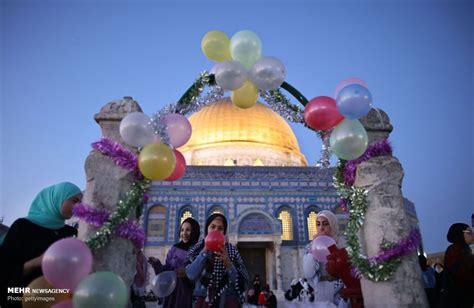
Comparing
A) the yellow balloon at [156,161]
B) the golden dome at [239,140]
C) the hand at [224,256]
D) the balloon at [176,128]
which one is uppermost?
the golden dome at [239,140]

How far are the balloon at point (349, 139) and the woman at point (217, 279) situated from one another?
1.48 meters

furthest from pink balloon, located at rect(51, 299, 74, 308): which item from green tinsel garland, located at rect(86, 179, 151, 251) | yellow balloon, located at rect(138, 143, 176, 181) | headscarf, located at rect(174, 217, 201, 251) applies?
headscarf, located at rect(174, 217, 201, 251)

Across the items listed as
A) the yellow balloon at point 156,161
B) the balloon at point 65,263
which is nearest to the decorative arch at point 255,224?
the yellow balloon at point 156,161

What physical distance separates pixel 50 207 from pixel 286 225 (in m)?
14.5

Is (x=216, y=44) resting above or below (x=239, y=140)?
below

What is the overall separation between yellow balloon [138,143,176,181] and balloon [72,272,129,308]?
937 millimetres

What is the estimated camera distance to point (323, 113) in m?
3.42

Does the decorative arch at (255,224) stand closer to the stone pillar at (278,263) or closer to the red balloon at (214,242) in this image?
the stone pillar at (278,263)

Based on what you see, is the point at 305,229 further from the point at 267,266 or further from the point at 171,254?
the point at 171,254

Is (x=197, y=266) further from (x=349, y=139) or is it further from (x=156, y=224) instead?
(x=156, y=224)

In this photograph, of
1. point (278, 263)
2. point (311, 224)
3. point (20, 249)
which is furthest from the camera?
point (311, 224)

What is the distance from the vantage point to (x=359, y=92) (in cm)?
314

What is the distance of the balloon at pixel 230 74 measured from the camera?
3.39 meters

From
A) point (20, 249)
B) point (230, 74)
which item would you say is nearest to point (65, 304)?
point (20, 249)
